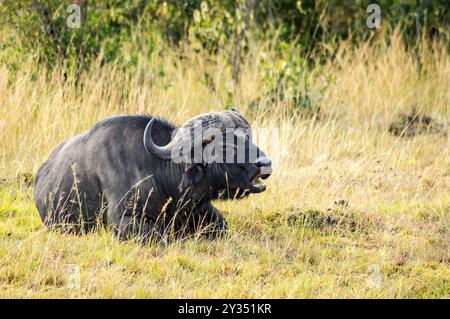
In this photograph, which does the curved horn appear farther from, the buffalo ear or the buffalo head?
the buffalo ear

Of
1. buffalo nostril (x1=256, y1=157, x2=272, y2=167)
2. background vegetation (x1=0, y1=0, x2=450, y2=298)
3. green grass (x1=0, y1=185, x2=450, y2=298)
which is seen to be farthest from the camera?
buffalo nostril (x1=256, y1=157, x2=272, y2=167)

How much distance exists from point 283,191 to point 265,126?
197cm

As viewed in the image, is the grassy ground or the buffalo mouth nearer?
the grassy ground

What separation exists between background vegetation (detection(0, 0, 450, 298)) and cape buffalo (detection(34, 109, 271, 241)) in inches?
9.6

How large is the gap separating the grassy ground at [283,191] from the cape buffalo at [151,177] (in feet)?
0.78

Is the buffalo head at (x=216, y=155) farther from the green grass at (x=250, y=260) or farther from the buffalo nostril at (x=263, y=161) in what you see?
the green grass at (x=250, y=260)

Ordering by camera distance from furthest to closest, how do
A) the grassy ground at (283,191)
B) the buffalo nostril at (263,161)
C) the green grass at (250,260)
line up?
the buffalo nostril at (263,161), the grassy ground at (283,191), the green grass at (250,260)

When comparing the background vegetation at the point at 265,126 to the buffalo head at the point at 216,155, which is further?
the buffalo head at the point at 216,155

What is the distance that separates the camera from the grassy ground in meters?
6.59

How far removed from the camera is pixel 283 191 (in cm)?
886

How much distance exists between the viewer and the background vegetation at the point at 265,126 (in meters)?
6.73

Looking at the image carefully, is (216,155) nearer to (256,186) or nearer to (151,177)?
(256,186)

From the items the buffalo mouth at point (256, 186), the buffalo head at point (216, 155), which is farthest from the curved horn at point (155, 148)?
the buffalo mouth at point (256, 186)

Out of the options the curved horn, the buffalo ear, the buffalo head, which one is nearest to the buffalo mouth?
the buffalo head
